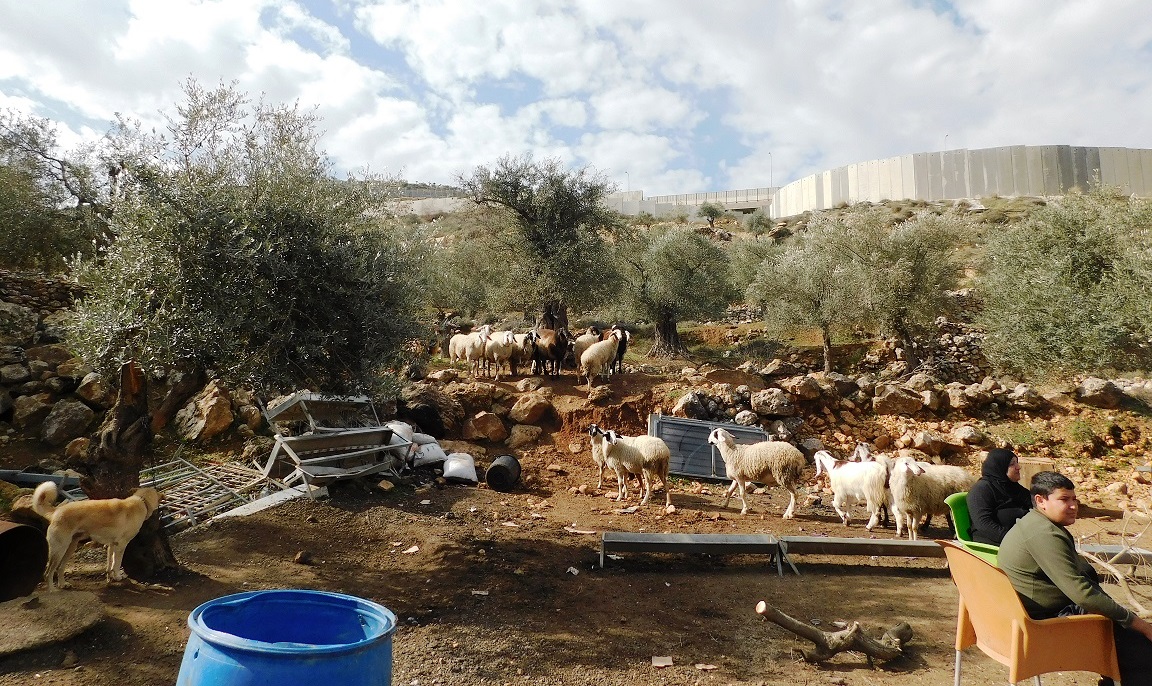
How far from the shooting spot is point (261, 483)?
30.3 feet

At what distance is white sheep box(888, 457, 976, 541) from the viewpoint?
8.70 meters

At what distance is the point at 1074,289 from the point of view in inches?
592

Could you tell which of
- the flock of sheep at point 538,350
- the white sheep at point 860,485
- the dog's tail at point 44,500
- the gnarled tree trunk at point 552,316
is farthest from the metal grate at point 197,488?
the gnarled tree trunk at point 552,316

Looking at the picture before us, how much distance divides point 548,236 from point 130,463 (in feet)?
45.9

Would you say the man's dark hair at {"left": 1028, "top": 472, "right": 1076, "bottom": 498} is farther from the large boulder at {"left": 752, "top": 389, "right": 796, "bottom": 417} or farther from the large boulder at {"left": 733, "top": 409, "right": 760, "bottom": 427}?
the large boulder at {"left": 752, "top": 389, "right": 796, "bottom": 417}

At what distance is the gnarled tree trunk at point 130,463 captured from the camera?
19.9 ft

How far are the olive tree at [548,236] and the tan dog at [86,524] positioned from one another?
13.6m

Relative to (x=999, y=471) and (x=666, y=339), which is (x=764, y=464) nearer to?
(x=999, y=471)

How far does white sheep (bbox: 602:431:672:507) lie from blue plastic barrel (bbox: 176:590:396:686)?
25.6 ft

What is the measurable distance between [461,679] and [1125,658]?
4.30 meters

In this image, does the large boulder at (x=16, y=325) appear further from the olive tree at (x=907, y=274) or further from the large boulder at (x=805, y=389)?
the olive tree at (x=907, y=274)

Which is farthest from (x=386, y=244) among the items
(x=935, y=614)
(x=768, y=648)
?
(x=935, y=614)

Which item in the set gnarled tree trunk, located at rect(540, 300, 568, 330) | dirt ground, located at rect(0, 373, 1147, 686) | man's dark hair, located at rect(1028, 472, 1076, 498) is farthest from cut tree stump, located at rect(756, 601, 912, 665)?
gnarled tree trunk, located at rect(540, 300, 568, 330)

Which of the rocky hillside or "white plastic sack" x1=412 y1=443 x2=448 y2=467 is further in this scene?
the rocky hillside
